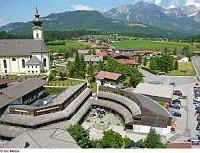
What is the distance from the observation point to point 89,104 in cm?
952

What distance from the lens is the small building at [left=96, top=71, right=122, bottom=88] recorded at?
12258 mm

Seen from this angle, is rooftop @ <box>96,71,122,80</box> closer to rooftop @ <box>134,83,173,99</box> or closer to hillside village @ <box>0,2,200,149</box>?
hillside village @ <box>0,2,200,149</box>

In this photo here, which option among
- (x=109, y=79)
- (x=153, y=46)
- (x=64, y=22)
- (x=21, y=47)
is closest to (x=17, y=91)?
(x=64, y=22)

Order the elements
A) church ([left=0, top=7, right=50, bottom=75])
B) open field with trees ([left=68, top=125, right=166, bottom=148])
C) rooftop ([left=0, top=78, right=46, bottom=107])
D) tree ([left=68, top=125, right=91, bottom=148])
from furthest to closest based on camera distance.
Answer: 1. church ([left=0, top=7, right=50, bottom=75])
2. rooftop ([left=0, top=78, right=46, bottom=107])
3. tree ([left=68, top=125, right=91, bottom=148])
4. open field with trees ([left=68, top=125, right=166, bottom=148])

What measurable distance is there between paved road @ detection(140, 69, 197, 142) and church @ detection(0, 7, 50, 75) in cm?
460

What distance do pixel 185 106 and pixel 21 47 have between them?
23.9 ft

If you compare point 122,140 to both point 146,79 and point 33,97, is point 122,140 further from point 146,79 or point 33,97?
point 146,79

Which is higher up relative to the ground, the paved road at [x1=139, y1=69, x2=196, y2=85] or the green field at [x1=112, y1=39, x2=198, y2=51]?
the green field at [x1=112, y1=39, x2=198, y2=51]

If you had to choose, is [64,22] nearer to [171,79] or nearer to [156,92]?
[156,92]

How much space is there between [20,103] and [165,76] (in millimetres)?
8590

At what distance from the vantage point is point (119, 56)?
18953mm

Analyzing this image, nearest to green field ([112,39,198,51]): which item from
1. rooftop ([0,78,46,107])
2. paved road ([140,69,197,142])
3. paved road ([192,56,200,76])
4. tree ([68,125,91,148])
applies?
paved road ([192,56,200,76])

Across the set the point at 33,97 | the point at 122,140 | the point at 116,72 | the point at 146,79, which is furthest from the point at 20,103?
the point at 146,79

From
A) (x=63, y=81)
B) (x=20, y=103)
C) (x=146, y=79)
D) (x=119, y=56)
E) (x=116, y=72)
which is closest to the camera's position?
(x=20, y=103)
